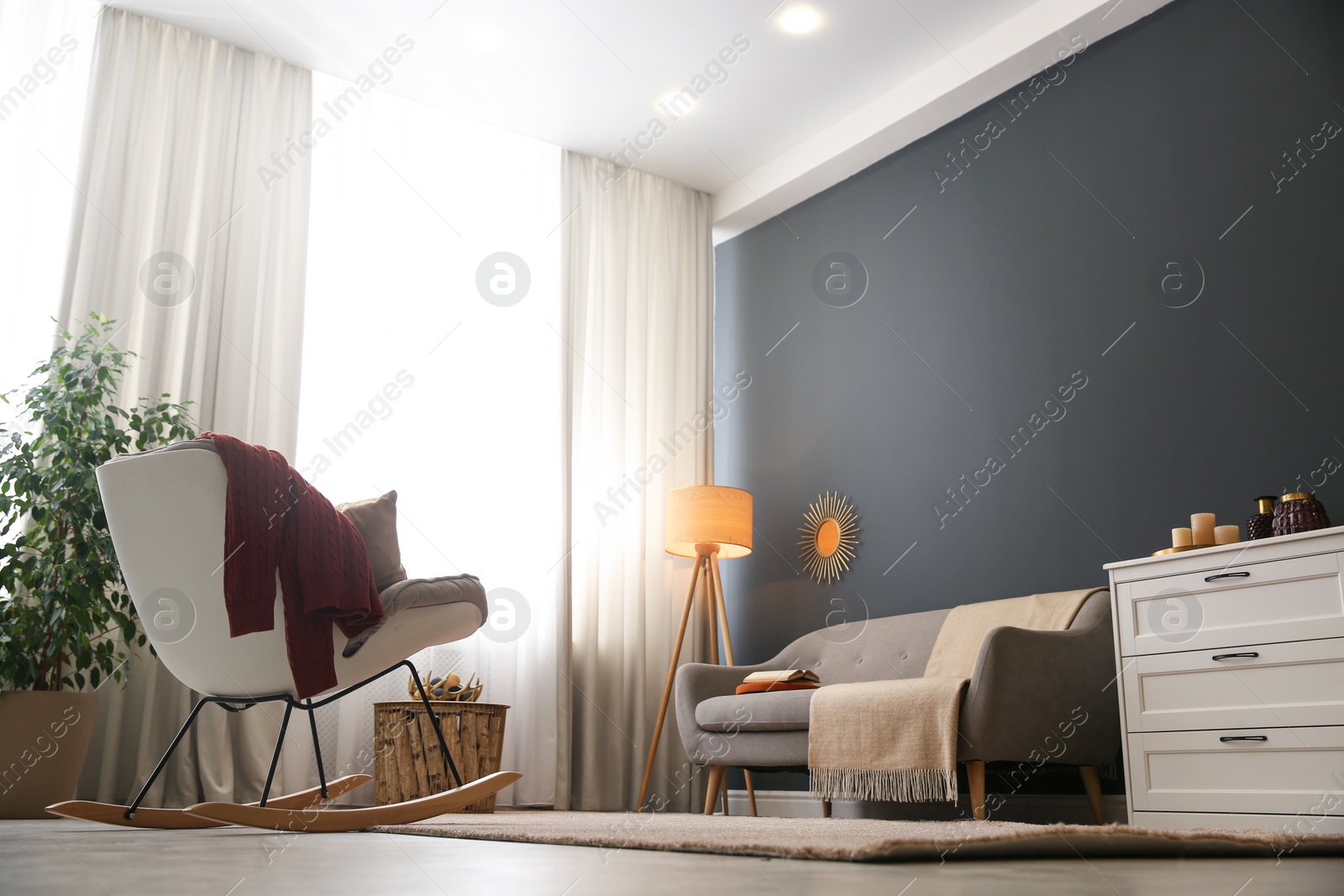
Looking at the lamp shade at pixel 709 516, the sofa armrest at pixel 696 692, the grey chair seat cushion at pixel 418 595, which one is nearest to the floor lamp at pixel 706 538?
the lamp shade at pixel 709 516

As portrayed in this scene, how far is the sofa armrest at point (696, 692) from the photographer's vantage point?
3766mm

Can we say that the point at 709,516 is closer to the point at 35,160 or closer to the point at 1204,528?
the point at 1204,528

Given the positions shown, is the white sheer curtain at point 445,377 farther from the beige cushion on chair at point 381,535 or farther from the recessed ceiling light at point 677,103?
the beige cushion on chair at point 381,535

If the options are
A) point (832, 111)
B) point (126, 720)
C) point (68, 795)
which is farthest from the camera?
point (832, 111)

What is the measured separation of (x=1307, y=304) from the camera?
10.1 feet

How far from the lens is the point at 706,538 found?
14.7 feet

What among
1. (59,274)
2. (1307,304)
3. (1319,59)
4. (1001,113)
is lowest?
(1307,304)

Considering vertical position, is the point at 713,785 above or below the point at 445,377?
below

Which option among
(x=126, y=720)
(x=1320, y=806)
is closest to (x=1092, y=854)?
(x=1320, y=806)

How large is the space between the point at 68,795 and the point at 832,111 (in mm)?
3993

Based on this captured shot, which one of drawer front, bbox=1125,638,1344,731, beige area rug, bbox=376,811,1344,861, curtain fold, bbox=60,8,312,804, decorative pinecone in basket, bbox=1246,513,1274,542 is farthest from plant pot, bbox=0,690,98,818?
decorative pinecone in basket, bbox=1246,513,1274,542

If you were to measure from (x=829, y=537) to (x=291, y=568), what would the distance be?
2.80 m

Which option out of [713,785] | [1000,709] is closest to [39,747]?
[713,785]

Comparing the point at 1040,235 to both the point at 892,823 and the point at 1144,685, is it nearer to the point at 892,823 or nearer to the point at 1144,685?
the point at 1144,685
